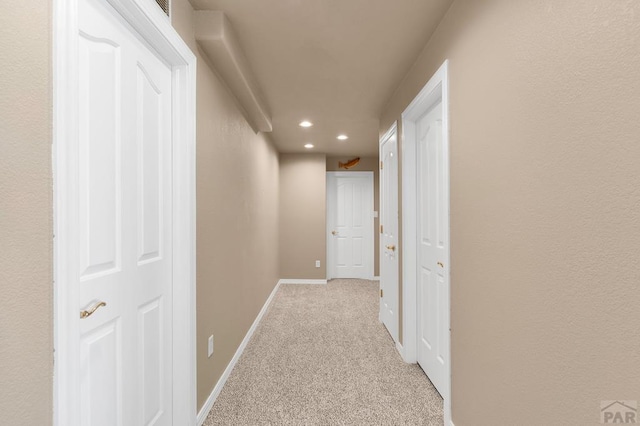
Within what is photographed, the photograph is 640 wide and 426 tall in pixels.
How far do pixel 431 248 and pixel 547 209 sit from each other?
1.30 meters

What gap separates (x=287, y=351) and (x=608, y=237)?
2.54 meters

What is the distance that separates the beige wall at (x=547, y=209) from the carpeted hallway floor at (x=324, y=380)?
56 cm

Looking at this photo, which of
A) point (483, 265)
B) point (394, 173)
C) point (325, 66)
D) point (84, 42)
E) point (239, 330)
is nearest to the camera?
point (84, 42)

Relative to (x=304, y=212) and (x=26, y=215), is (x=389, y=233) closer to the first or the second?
(x=304, y=212)

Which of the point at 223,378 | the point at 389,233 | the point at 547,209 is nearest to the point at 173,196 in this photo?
the point at 223,378

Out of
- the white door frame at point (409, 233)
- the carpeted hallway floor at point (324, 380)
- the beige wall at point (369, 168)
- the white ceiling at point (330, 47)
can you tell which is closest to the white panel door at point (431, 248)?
the white door frame at point (409, 233)

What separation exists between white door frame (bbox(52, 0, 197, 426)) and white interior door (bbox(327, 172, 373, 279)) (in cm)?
439

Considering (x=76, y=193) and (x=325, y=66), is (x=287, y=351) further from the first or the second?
(x=325, y=66)

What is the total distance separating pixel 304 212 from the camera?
18.2ft

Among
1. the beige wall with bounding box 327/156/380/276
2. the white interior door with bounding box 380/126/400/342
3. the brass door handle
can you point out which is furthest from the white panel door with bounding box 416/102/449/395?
the beige wall with bounding box 327/156/380/276

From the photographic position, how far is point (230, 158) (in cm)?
242

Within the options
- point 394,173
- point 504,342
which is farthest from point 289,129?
point 504,342

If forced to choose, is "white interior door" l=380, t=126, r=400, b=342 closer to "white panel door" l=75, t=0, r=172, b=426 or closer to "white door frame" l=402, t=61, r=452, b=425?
"white door frame" l=402, t=61, r=452, b=425

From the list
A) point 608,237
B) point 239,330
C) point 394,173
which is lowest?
point 239,330
